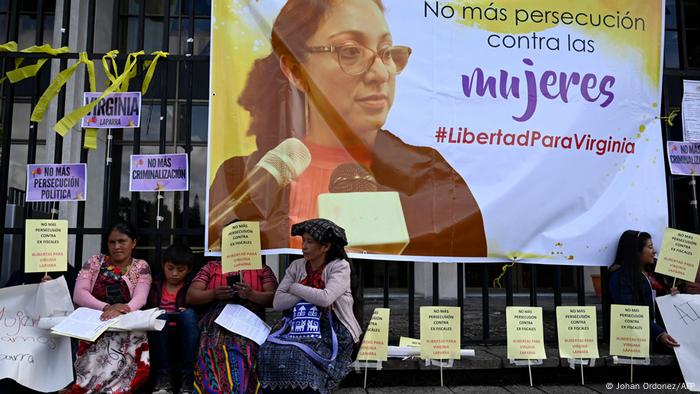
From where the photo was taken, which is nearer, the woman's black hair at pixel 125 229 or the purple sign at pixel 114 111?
the woman's black hair at pixel 125 229

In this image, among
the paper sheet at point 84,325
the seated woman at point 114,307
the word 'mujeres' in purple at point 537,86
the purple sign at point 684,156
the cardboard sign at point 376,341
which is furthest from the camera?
the purple sign at point 684,156

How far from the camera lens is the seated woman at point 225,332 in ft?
11.0

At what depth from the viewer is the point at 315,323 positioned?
3.35 meters

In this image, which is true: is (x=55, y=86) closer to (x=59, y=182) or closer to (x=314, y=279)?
(x=59, y=182)

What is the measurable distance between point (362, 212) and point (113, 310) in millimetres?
1822

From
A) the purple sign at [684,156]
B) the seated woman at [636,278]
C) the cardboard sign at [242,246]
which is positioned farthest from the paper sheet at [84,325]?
the purple sign at [684,156]

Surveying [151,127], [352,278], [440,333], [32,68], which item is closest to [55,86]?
[32,68]

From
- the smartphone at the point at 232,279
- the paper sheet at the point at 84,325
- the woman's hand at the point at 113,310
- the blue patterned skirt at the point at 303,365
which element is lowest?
the blue patterned skirt at the point at 303,365

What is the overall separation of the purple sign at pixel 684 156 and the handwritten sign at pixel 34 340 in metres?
4.69

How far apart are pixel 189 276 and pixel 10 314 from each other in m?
1.17

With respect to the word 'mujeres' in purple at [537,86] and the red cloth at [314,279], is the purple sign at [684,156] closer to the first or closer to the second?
the word 'mujeres' in purple at [537,86]

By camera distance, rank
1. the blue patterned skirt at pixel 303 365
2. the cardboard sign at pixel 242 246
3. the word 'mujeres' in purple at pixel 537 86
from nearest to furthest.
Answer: the blue patterned skirt at pixel 303 365 < the cardboard sign at pixel 242 246 < the word 'mujeres' in purple at pixel 537 86

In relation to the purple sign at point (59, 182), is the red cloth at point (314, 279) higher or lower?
lower

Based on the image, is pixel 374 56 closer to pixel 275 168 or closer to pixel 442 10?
pixel 442 10
